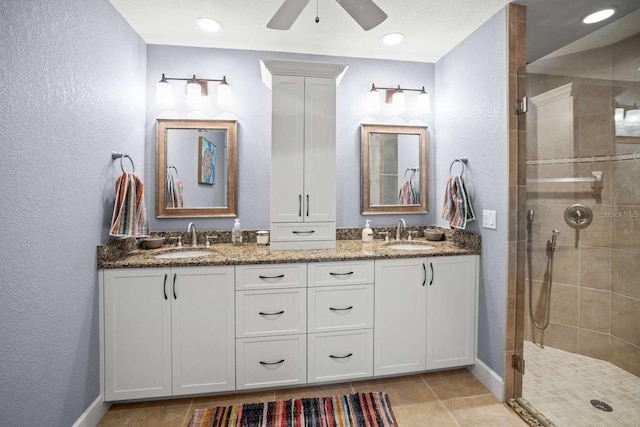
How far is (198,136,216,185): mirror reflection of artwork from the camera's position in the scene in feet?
8.39

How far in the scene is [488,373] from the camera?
213cm

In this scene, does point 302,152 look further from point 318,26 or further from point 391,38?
point 391,38

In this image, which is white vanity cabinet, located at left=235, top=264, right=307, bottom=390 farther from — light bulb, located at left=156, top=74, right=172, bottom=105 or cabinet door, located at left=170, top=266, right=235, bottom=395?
light bulb, located at left=156, top=74, right=172, bottom=105

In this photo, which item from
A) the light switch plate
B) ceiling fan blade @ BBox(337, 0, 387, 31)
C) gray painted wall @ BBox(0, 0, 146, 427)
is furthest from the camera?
the light switch plate

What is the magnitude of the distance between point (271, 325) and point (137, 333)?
2.64ft

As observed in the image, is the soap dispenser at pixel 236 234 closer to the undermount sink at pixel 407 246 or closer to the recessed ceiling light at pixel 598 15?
the undermount sink at pixel 407 246

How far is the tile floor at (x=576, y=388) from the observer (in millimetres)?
1692

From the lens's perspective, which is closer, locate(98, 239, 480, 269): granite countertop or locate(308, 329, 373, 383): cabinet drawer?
locate(98, 239, 480, 269): granite countertop

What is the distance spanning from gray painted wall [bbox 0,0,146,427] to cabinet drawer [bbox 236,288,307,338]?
0.84 meters

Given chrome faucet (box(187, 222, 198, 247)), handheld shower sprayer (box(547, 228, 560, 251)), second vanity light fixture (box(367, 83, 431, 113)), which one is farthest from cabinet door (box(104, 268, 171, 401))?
handheld shower sprayer (box(547, 228, 560, 251))

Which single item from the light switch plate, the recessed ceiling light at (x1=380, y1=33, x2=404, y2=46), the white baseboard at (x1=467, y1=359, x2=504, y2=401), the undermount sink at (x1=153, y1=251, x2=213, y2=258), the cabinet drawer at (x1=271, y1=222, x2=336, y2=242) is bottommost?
the white baseboard at (x1=467, y1=359, x2=504, y2=401)

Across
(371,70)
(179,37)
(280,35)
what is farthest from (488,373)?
(179,37)

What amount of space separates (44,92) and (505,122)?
2538mm

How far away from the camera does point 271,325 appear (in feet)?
6.55
